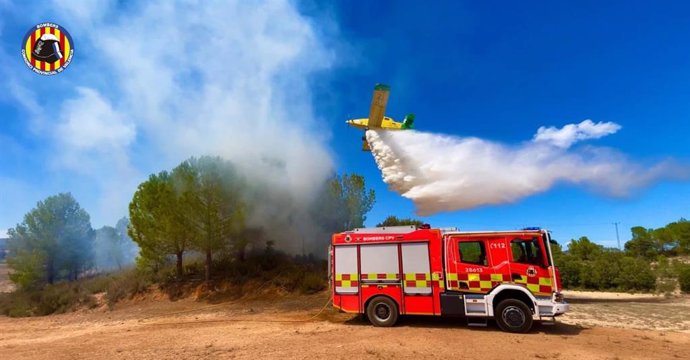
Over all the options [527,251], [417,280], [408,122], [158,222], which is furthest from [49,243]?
[527,251]

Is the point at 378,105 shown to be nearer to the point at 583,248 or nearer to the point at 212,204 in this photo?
the point at 212,204

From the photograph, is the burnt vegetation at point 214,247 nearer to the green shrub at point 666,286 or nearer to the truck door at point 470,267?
the green shrub at point 666,286

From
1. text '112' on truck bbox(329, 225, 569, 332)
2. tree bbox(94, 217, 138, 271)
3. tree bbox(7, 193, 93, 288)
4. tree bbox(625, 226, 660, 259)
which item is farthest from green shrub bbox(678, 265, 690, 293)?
tree bbox(94, 217, 138, 271)

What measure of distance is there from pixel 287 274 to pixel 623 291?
68.5 ft

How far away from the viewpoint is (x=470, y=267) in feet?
34.2

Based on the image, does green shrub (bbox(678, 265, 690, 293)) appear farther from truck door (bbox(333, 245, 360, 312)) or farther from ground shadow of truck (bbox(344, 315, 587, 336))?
truck door (bbox(333, 245, 360, 312))

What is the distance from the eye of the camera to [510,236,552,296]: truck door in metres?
9.86

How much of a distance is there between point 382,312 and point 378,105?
10257 millimetres

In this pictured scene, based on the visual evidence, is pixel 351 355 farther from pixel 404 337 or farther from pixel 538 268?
pixel 538 268

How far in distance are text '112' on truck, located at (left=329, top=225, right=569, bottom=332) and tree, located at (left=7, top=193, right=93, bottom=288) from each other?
112ft

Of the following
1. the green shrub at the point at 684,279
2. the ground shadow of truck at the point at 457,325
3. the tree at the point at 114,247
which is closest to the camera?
the ground shadow of truck at the point at 457,325

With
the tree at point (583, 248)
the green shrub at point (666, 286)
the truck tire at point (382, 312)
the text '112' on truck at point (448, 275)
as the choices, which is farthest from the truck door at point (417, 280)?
the tree at point (583, 248)

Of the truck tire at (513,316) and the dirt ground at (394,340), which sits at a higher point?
the truck tire at (513,316)

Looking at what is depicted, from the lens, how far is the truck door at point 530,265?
32.3 ft
